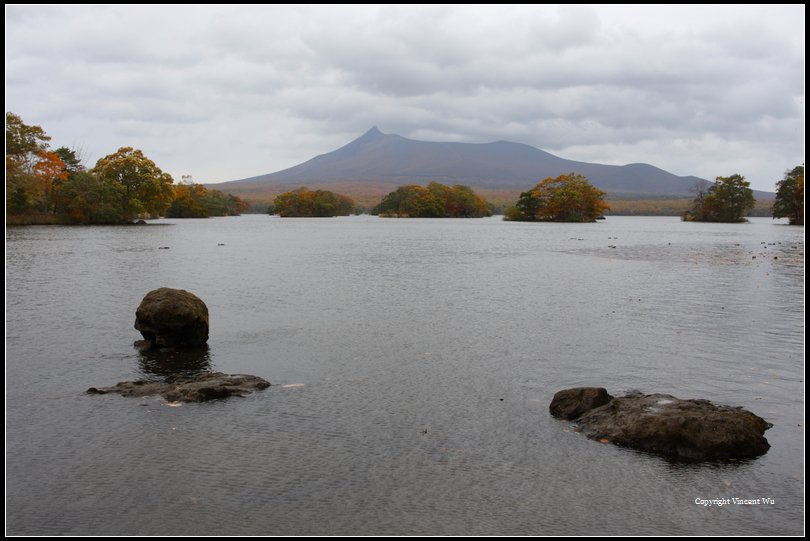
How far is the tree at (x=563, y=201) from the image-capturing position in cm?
15738

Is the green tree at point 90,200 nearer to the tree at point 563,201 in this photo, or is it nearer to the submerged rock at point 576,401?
the tree at point 563,201

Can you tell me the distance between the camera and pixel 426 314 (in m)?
22.2

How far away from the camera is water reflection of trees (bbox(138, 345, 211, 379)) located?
14.1 metres

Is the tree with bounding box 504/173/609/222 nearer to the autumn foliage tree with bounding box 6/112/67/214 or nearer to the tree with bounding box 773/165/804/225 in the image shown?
the tree with bounding box 773/165/804/225

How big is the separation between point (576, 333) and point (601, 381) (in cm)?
543

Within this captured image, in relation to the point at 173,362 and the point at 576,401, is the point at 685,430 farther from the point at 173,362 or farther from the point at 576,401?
the point at 173,362

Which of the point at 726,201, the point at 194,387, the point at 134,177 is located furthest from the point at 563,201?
the point at 194,387

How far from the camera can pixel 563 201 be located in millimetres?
157125

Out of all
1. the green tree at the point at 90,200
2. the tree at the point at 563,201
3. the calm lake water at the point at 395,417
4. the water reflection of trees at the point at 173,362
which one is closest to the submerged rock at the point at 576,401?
the calm lake water at the point at 395,417

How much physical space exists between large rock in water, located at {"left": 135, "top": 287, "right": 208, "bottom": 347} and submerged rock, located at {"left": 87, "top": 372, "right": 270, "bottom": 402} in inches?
114

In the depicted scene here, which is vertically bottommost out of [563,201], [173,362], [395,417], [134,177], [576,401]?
[395,417]

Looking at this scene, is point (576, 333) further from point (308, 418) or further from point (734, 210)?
point (734, 210)

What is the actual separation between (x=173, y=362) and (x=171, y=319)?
53.2 inches

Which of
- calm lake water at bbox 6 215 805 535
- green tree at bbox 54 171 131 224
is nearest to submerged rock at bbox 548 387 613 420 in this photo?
calm lake water at bbox 6 215 805 535
